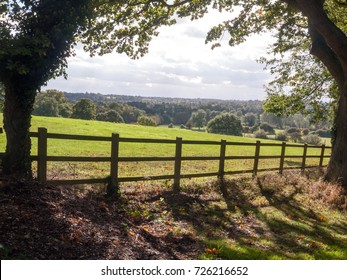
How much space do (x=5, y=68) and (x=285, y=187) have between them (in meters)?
11.4

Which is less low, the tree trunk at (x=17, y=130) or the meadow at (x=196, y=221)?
the tree trunk at (x=17, y=130)

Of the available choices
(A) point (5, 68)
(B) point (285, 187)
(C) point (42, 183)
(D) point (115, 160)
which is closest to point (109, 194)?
(D) point (115, 160)

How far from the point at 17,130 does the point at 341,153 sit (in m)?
12.6

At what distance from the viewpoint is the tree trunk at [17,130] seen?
8.58 m

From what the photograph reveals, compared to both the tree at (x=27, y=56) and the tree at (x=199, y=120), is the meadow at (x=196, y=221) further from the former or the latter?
the tree at (x=199, y=120)

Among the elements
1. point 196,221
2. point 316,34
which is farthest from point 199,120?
point 196,221

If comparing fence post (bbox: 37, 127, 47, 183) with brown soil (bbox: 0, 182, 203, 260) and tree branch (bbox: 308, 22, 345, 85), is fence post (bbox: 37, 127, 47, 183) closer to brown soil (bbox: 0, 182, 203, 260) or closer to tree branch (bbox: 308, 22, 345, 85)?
brown soil (bbox: 0, 182, 203, 260)

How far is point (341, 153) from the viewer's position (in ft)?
46.7

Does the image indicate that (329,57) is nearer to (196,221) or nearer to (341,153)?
(341,153)

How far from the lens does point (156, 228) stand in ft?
26.9

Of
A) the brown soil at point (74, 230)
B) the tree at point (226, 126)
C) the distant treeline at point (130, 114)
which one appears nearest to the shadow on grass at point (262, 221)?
the brown soil at point (74, 230)

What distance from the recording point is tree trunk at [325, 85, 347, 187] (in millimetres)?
13953

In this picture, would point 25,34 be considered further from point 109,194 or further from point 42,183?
point 109,194

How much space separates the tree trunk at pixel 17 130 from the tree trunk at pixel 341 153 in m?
12.0
